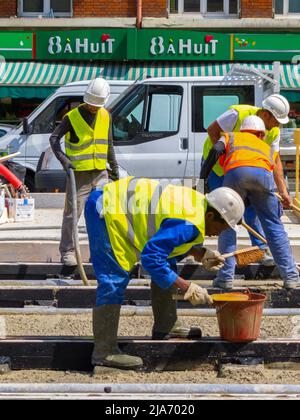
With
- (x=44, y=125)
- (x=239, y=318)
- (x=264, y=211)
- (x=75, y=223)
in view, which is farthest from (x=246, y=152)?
(x=44, y=125)

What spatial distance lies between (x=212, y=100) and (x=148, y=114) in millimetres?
1092

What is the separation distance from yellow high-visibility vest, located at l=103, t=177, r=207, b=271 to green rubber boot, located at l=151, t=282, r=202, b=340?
1.83 ft

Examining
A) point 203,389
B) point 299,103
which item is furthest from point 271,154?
point 299,103

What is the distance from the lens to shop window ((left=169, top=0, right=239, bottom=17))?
2595 cm

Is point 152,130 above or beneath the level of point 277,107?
beneath

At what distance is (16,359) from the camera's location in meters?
8.13

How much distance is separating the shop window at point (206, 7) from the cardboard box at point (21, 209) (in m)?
12.6

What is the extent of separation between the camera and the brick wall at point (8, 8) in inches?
1019

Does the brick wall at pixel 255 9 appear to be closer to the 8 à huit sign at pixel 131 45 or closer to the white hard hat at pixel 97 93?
the 8 à huit sign at pixel 131 45

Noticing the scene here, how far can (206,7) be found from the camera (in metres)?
26.0

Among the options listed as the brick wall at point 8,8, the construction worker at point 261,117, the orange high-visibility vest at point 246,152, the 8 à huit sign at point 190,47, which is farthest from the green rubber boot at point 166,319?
the brick wall at point 8,8

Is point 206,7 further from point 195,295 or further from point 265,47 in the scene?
point 195,295

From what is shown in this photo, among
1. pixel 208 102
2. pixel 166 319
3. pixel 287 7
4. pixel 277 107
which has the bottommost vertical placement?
pixel 166 319

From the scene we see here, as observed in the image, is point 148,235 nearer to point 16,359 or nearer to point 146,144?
point 16,359
